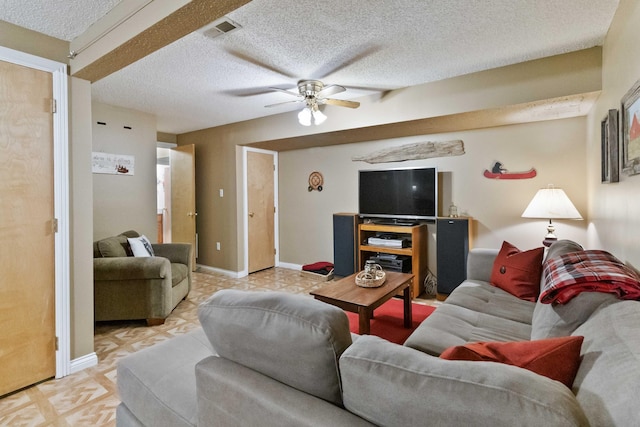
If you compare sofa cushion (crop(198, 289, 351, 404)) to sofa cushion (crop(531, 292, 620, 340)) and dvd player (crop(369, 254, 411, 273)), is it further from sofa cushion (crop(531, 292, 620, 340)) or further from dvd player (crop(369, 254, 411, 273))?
dvd player (crop(369, 254, 411, 273))

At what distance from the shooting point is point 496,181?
3553 millimetres

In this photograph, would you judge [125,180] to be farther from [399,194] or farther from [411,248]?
[411,248]

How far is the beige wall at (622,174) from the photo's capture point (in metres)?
1.56

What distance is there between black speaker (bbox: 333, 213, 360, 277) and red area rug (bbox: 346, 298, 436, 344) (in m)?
0.82

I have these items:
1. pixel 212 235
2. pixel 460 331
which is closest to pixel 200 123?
pixel 212 235

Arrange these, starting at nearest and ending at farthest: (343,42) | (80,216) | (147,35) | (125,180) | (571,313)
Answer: (571,313) → (147,35) → (80,216) → (343,42) → (125,180)

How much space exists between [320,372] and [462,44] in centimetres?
244

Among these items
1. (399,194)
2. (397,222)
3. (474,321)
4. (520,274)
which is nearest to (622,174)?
(520,274)

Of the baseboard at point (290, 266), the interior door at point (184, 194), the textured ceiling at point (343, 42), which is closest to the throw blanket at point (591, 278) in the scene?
the textured ceiling at point (343, 42)

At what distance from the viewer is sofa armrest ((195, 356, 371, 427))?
78cm

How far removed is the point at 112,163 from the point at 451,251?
13.2ft

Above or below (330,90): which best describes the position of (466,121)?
below

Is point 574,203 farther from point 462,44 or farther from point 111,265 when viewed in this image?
point 111,265

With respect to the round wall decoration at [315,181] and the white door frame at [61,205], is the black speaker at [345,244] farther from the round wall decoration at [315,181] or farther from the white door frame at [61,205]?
the white door frame at [61,205]
